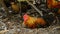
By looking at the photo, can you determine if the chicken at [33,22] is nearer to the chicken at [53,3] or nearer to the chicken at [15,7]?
the chicken at [53,3]

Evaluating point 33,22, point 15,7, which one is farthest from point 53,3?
point 15,7

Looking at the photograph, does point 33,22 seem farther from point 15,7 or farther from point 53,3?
point 15,7

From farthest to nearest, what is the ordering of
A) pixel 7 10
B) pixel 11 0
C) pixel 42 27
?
pixel 11 0, pixel 7 10, pixel 42 27

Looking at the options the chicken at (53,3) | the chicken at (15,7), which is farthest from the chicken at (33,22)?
the chicken at (15,7)

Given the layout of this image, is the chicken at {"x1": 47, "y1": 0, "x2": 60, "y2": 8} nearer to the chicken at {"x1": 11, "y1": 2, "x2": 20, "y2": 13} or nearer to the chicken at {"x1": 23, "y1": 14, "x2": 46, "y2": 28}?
the chicken at {"x1": 23, "y1": 14, "x2": 46, "y2": 28}

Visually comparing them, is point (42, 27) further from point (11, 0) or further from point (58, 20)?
point (11, 0)

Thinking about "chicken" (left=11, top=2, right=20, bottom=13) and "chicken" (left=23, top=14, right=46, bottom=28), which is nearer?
"chicken" (left=23, top=14, right=46, bottom=28)

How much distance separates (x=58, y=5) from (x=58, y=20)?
0.61 ft

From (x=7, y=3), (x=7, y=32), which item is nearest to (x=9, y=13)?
(x=7, y=3)

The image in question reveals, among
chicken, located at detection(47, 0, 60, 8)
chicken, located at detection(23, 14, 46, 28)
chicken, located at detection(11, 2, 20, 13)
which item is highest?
chicken, located at detection(47, 0, 60, 8)

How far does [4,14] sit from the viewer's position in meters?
2.76

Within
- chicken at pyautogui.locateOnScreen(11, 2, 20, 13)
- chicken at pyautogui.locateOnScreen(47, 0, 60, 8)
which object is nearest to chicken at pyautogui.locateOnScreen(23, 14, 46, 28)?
chicken at pyautogui.locateOnScreen(47, 0, 60, 8)

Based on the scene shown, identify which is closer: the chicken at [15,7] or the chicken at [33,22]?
the chicken at [33,22]

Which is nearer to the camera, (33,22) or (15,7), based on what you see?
(33,22)
